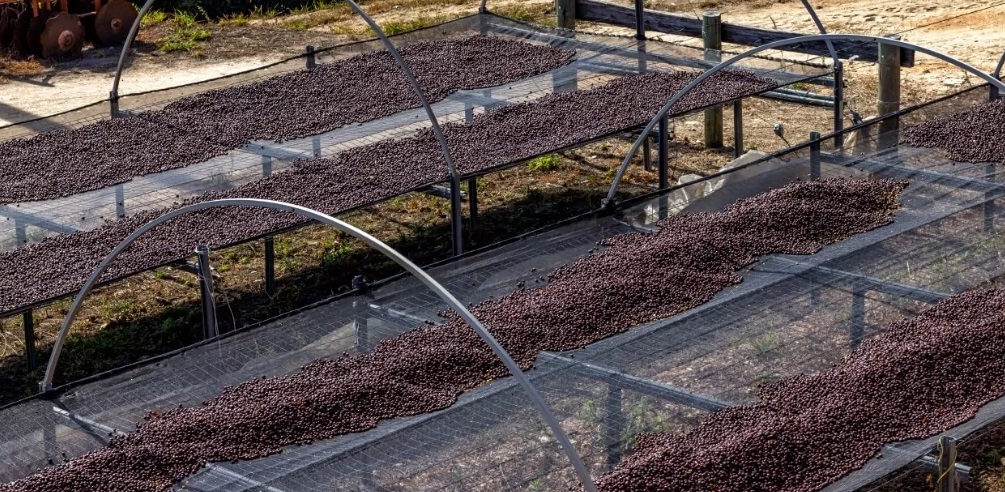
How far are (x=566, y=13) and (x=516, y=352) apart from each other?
5388mm

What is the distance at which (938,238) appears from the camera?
5.93 meters

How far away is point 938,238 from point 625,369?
187 centimetres

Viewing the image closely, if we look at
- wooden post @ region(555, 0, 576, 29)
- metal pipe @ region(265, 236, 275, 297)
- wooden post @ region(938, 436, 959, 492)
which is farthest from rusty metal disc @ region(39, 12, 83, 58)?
wooden post @ region(938, 436, 959, 492)

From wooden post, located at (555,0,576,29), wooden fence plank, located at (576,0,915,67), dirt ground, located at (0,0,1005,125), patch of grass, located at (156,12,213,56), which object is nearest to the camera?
wooden fence plank, located at (576,0,915,67)

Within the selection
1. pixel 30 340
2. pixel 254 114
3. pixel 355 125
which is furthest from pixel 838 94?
pixel 30 340

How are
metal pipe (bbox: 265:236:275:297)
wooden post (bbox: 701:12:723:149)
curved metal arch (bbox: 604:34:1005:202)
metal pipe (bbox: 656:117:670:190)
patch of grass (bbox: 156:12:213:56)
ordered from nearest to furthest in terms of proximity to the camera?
curved metal arch (bbox: 604:34:1005:202)
metal pipe (bbox: 265:236:275:297)
metal pipe (bbox: 656:117:670:190)
wooden post (bbox: 701:12:723:149)
patch of grass (bbox: 156:12:213:56)

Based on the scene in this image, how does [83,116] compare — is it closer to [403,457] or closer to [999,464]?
[403,457]

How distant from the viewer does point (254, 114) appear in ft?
27.1

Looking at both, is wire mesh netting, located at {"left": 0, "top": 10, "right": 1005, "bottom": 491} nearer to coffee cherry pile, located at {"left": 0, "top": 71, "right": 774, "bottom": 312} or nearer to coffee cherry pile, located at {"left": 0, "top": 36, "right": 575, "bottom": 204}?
coffee cherry pile, located at {"left": 0, "top": 71, "right": 774, "bottom": 312}

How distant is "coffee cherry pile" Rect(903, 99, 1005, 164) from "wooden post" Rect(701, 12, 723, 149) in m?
1.66

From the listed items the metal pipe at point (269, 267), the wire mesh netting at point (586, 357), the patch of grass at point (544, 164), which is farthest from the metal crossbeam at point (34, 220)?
the patch of grass at point (544, 164)

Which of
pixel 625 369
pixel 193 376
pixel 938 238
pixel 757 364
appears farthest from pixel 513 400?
→ pixel 938 238

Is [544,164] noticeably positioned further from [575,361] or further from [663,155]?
[575,361]

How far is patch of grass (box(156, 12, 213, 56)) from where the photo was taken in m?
12.1
